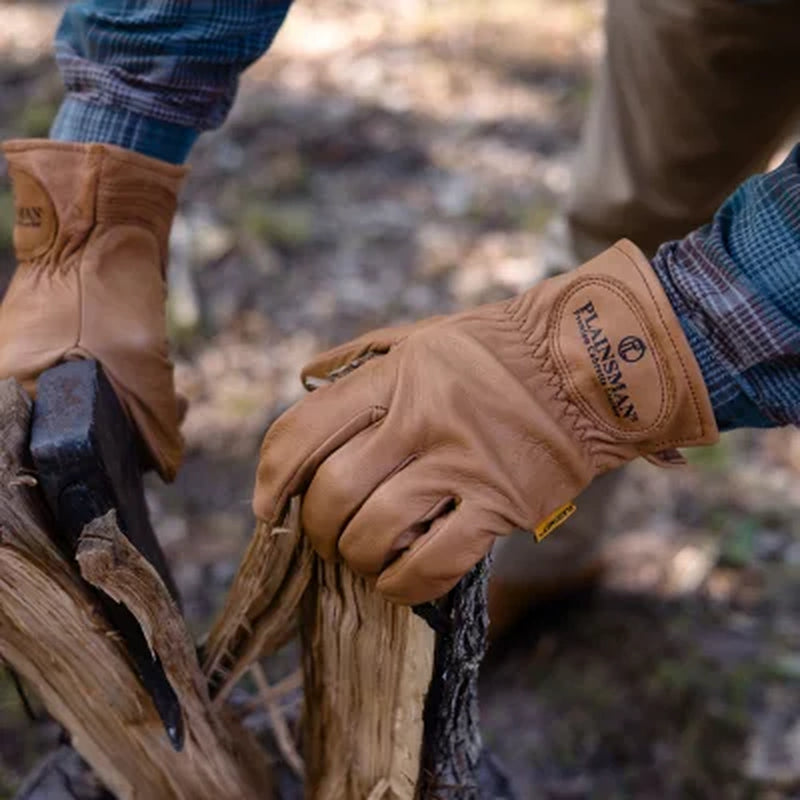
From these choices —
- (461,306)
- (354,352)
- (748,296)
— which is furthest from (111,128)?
(461,306)

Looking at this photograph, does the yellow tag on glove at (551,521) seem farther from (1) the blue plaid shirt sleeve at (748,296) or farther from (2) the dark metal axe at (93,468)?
(2) the dark metal axe at (93,468)

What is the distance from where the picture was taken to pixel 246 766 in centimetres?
166

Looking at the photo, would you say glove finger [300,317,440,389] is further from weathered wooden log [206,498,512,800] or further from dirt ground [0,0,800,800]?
dirt ground [0,0,800,800]

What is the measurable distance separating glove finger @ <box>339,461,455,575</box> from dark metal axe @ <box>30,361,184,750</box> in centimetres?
32

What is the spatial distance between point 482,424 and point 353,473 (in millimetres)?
172

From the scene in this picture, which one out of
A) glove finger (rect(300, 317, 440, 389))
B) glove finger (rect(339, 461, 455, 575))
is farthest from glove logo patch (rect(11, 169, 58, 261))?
glove finger (rect(339, 461, 455, 575))

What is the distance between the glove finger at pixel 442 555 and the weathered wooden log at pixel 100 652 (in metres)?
0.34

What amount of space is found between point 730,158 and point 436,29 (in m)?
3.48

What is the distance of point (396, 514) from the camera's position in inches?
45.4

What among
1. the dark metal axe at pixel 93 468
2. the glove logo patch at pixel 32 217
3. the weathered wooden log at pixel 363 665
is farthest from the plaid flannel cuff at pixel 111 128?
the weathered wooden log at pixel 363 665

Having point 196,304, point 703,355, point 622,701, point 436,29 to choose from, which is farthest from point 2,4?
point 703,355

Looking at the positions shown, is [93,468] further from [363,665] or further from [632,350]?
[632,350]

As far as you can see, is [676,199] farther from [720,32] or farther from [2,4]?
[2,4]

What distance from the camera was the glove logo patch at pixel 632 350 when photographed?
122 centimetres
